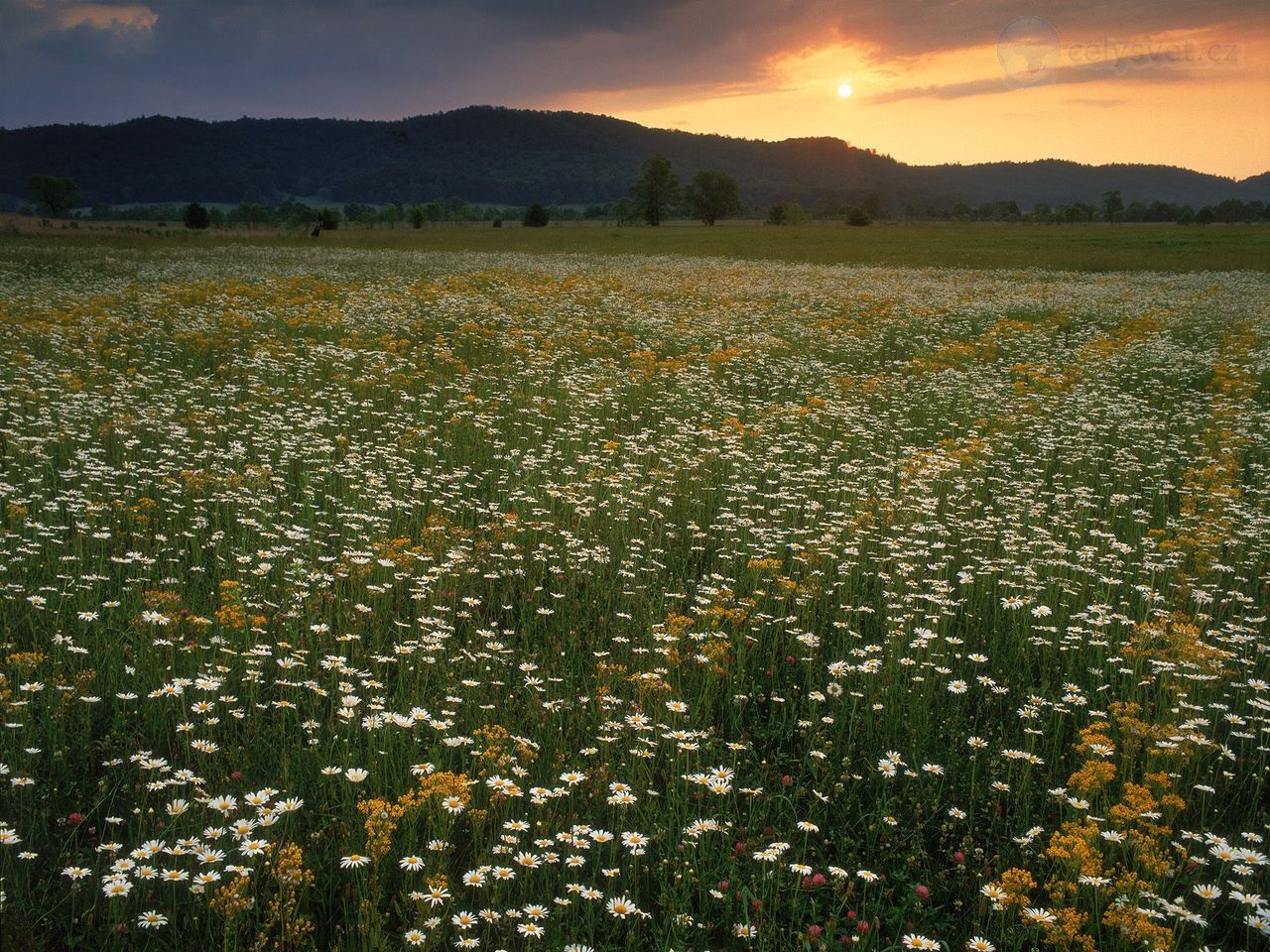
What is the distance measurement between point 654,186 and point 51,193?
80225 millimetres

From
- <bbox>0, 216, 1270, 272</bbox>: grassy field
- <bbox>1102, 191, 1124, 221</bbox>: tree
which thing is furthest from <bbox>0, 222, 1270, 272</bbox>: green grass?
<bbox>1102, 191, 1124, 221</bbox>: tree

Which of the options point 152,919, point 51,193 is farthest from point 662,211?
point 152,919

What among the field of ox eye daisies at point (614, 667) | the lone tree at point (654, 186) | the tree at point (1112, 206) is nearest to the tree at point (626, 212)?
the lone tree at point (654, 186)

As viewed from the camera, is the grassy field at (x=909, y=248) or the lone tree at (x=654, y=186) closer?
the grassy field at (x=909, y=248)

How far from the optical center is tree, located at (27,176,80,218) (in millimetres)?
111500

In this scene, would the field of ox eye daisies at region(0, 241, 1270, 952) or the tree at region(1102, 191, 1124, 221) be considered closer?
the field of ox eye daisies at region(0, 241, 1270, 952)

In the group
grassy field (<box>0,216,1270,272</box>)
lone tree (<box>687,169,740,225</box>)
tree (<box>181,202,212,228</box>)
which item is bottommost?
grassy field (<box>0,216,1270,272</box>)

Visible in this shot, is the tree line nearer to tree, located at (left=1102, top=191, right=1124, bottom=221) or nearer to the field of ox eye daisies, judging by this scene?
tree, located at (left=1102, top=191, right=1124, bottom=221)

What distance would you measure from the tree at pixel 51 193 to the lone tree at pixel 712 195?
84.1 meters

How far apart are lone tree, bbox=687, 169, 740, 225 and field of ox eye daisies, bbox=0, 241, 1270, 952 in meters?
113

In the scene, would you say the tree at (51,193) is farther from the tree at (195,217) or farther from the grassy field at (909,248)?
the grassy field at (909,248)

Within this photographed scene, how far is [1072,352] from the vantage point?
52.5 ft

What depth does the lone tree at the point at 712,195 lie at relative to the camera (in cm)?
11831

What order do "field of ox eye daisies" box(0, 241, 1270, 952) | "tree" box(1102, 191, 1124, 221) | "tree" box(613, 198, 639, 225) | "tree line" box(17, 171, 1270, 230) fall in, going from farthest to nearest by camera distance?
1. "tree" box(1102, 191, 1124, 221)
2. "tree" box(613, 198, 639, 225)
3. "tree line" box(17, 171, 1270, 230)
4. "field of ox eye daisies" box(0, 241, 1270, 952)
